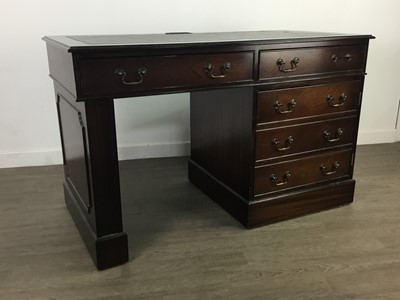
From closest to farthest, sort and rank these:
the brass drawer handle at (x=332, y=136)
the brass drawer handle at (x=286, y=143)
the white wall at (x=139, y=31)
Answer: the brass drawer handle at (x=286, y=143) < the brass drawer handle at (x=332, y=136) < the white wall at (x=139, y=31)

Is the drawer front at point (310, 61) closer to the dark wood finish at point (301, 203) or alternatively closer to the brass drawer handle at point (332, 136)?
the brass drawer handle at point (332, 136)

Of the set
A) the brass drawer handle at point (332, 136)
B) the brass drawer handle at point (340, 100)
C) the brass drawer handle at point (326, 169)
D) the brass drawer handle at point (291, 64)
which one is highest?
the brass drawer handle at point (291, 64)

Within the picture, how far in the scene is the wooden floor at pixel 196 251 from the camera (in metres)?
1.43

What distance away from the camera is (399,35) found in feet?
9.24

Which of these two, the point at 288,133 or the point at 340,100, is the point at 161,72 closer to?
the point at 288,133

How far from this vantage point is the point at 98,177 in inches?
57.5

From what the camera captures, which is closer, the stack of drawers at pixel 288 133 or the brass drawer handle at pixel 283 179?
the stack of drawers at pixel 288 133

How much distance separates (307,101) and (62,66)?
1.04 metres

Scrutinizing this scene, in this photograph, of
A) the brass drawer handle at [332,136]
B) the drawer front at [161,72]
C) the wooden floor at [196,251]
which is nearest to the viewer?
the drawer front at [161,72]

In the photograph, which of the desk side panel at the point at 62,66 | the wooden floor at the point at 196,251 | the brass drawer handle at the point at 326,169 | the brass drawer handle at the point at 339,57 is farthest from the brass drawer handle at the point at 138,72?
the brass drawer handle at the point at 326,169

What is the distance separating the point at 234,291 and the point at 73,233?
78 cm

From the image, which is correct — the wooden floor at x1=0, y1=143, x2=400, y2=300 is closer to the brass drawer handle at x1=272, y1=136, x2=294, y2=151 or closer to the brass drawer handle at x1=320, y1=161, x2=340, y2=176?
the brass drawer handle at x1=320, y1=161, x2=340, y2=176

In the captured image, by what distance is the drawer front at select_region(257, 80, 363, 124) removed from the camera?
1713 millimetres

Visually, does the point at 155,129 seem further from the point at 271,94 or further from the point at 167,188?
the point at 271,94
